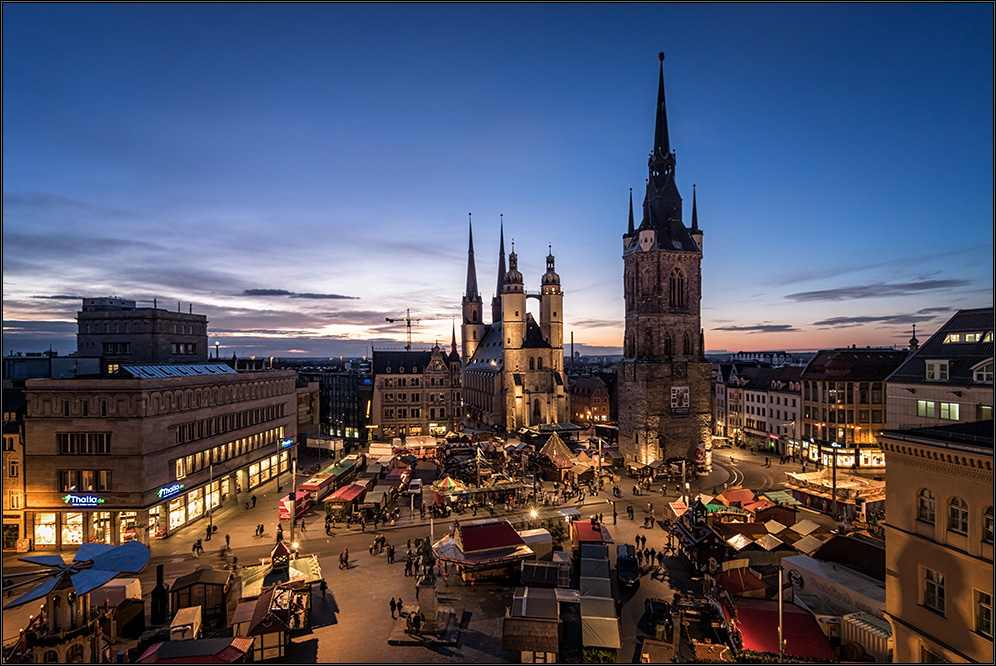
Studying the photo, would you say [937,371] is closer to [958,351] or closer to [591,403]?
[958,351]

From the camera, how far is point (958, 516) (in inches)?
631

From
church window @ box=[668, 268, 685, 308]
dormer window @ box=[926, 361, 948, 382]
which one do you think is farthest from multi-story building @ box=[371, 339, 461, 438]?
dormer window @ box=[926, 361, 948, 382]

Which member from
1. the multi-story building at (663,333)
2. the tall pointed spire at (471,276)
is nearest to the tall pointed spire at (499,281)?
the tall pointed spire at (471,276)

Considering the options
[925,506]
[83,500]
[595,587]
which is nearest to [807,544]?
[925,506]

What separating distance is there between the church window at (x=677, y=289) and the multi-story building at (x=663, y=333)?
11cm

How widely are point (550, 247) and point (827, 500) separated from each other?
64835mm

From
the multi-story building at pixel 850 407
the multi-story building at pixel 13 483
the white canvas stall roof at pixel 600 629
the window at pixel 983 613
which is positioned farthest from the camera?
the multi-story building at pixel 850 407

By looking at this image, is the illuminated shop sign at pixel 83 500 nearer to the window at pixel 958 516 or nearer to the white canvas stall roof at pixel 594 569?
the white canvas stall roof at pixel 594 569

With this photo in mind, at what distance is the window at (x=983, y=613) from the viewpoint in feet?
49.6

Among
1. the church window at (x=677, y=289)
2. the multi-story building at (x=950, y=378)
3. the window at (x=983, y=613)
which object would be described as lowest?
the window at (x=983, y=613)

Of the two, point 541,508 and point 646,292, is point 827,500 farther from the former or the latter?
A: point 646,292

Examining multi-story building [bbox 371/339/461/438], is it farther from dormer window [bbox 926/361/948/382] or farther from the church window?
dormer window [bbox 926/361/948/382]

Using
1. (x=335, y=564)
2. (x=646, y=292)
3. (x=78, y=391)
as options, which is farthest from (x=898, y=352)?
(x=78, y=391)

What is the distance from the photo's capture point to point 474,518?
4003 centimetres
